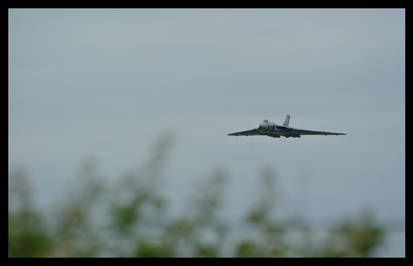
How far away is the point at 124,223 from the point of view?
1780 centimetres
